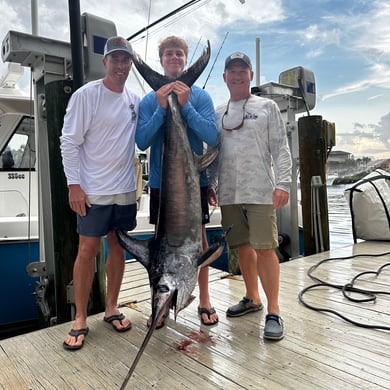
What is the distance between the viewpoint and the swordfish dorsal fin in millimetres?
2299

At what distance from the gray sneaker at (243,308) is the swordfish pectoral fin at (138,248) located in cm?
86

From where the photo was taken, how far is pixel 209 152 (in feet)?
8.02

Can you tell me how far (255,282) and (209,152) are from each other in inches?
39.7

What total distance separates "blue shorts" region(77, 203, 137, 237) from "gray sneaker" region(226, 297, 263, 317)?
96cm

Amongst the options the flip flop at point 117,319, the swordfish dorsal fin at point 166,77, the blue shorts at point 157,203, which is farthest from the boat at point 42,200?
the blue shorts at point 157,203

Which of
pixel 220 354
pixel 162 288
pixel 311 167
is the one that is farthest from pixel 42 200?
pixel 311 167

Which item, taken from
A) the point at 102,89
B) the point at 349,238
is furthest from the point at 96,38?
the point at 349,238

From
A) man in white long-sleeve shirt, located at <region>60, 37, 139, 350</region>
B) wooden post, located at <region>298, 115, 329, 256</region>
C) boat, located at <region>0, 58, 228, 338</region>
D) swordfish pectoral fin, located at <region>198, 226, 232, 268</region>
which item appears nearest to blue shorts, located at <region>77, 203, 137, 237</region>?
man in white long-sleeve shirt, located at <region>60, 37, 139, 350</region>

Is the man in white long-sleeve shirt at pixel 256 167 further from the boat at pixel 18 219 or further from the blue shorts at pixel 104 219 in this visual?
the boat at pixel 18 219

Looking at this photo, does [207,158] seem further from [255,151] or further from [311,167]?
[311,167]

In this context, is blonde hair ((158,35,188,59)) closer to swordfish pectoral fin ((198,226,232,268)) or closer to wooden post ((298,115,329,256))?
swordfish pectoral fin ((198,226,232,268))

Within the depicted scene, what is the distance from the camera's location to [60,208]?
2811 millimetres

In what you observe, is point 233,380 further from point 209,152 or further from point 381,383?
point 209,152

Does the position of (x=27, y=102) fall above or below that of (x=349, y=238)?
above
